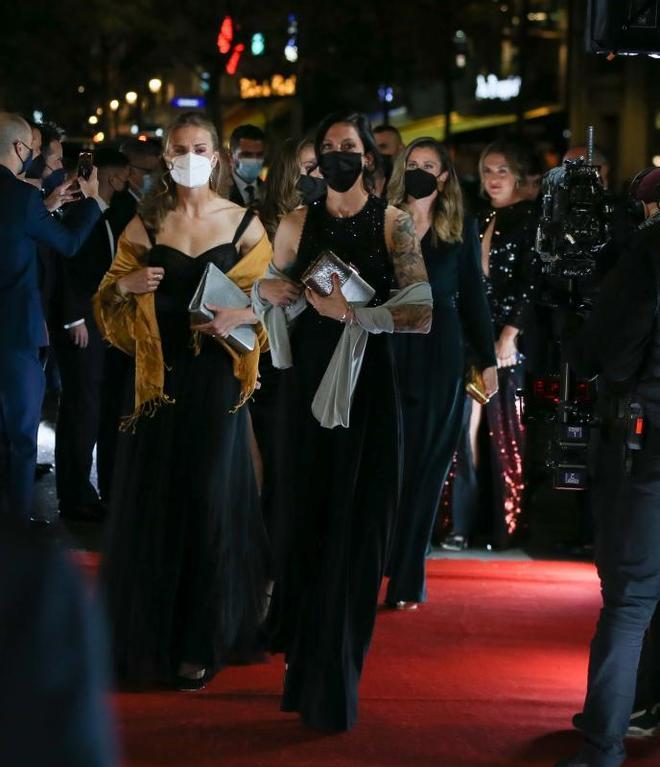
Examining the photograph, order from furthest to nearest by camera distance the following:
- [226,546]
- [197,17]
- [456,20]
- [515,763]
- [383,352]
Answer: [197,17] < [456,20] < [226,546] < [383,352] < [515,763]

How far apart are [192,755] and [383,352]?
1603 millimetres

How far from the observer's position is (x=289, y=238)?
577 centimetres

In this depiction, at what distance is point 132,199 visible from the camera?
9.28m

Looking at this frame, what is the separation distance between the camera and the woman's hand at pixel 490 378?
7766 mm

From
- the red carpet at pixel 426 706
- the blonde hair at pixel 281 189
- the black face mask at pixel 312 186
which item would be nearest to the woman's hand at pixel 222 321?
the black face mask at pixel 312 186

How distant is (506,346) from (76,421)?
2820mm

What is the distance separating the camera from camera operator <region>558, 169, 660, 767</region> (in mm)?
4676

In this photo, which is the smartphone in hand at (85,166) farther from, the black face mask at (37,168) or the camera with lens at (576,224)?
the camera with lens at (576,224)

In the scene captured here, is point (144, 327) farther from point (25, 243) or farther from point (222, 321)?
point (25, 243)

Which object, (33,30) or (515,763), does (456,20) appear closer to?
(33,30)

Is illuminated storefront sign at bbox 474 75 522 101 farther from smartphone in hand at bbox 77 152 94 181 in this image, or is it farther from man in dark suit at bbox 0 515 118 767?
man in dark suit at bbox 0 515 118 767

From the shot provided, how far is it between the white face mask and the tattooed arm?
2.61 ft

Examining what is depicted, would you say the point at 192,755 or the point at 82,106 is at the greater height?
the point at 82,106

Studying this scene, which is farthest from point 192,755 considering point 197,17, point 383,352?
point 197,17
